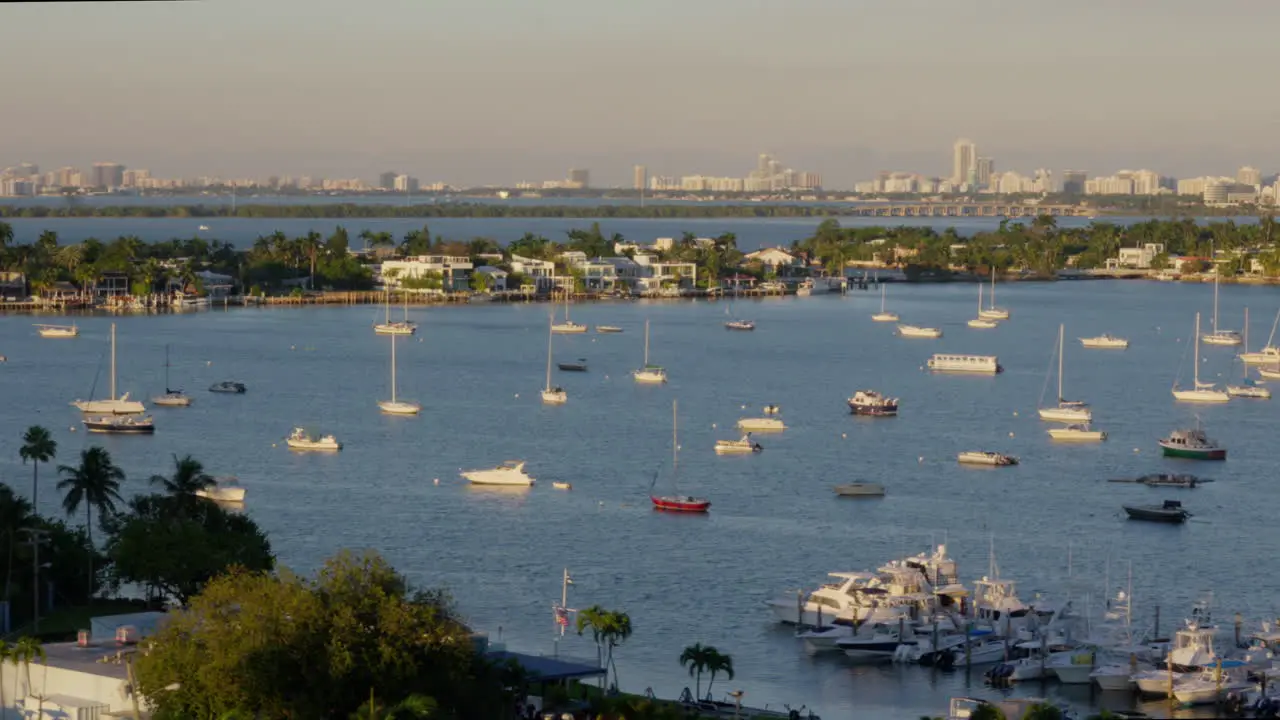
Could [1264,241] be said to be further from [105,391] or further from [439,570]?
[439,570]

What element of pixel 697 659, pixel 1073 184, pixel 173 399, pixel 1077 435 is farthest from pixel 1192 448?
pixel 1073 184

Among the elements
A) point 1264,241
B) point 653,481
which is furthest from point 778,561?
point 1264,241

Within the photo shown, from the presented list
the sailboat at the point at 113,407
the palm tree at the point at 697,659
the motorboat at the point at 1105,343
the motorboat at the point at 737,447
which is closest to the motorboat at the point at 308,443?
the sailboat at the point at 113,407

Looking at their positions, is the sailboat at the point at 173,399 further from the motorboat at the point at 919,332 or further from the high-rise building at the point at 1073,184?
the high-rise building at the point at 1073,184

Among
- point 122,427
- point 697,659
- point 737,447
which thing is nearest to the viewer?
point 697,659

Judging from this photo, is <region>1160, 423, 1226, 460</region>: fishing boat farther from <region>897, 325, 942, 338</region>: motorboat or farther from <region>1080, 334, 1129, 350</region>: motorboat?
<region>897, 325, 942, 338</region>: motorboat

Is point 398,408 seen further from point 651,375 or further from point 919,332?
point 919,332
